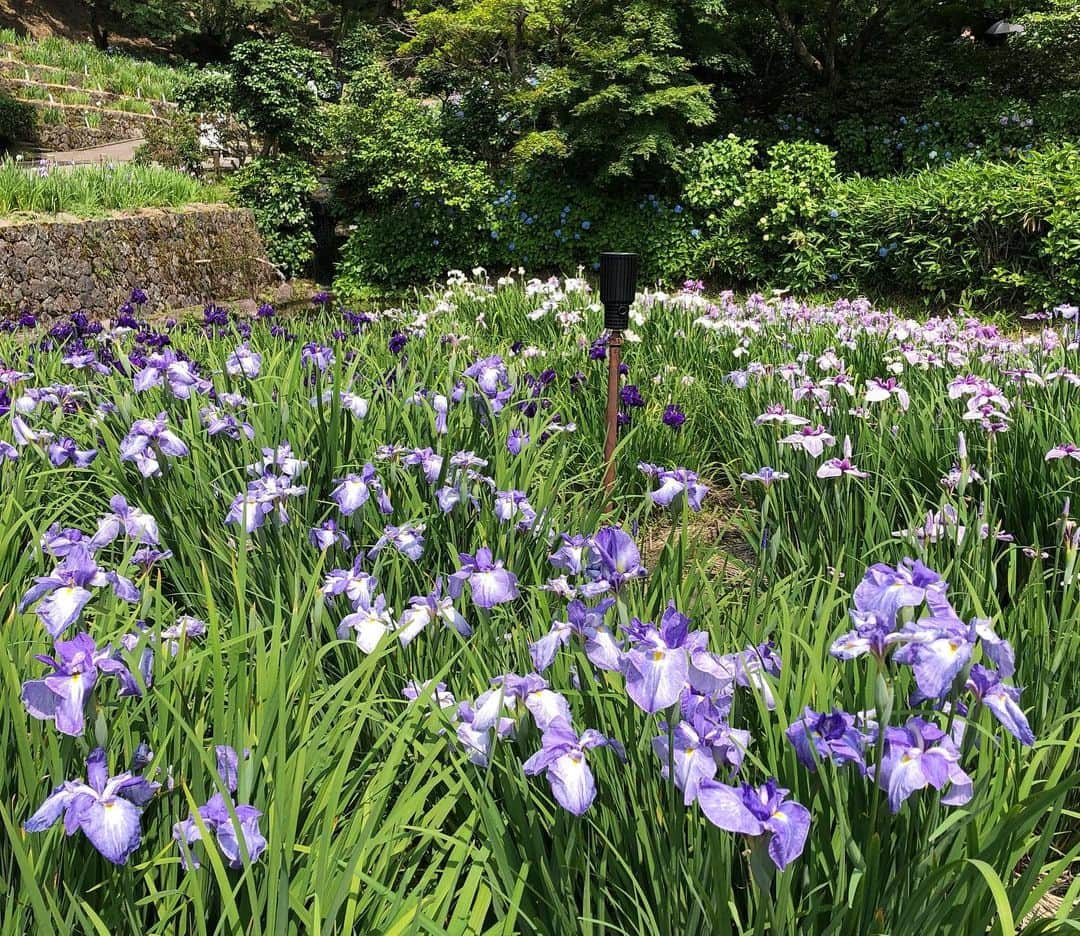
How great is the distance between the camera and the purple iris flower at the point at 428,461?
2125 mm

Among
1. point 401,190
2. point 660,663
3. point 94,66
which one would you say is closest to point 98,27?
point 94,66

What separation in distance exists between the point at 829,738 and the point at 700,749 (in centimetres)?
14

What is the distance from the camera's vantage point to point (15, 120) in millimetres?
17094

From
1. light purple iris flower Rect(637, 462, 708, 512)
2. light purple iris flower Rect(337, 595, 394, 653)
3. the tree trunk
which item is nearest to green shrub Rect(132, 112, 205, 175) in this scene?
light purple iris flower Rect(637, 462, 708, 512)

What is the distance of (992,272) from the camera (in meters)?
7.52

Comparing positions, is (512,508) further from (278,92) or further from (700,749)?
(278,92)

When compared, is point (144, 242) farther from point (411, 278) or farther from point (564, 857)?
point (564, 857)

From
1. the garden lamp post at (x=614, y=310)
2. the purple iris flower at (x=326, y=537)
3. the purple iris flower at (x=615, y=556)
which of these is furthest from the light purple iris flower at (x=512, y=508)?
the garden lamp post at (x=614, y=310)

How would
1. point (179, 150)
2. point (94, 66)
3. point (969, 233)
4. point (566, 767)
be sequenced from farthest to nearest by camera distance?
point (94, 66) → point (179, 150) → point (969, 233) → point (566, 767)

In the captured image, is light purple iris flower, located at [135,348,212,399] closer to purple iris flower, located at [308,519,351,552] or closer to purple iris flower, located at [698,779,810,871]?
purple iris flower, located at [308,519,351,552]

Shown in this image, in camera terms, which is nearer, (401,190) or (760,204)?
(760,204)

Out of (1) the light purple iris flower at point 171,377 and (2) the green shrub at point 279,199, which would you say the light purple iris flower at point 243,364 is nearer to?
(1) the light purple iris flower at point 171,377

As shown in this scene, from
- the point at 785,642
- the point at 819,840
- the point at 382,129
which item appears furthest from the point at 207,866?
the point at 382,129

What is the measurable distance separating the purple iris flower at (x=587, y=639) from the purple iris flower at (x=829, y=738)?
231 millimetres
